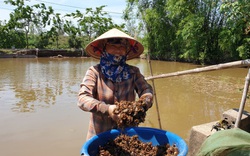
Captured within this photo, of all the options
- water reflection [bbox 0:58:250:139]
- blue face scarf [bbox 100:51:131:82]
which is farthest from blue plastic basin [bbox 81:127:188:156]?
water reflection [bbox 0:58:250:139]

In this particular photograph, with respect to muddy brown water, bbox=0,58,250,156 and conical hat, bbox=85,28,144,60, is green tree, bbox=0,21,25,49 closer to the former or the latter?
muddy brown water, bbox=0,58,250,156

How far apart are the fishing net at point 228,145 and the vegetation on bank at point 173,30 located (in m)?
12.9

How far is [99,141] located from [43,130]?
13.3 ft

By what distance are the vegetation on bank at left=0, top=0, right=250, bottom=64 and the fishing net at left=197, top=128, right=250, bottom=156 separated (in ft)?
42.4

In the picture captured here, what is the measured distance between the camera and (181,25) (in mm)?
19828

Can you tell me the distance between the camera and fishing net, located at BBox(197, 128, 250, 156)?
1.45 feet

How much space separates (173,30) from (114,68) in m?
21.3

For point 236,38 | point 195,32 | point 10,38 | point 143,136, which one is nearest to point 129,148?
point 143,136

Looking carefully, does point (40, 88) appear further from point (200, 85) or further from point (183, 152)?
point (183, 152)

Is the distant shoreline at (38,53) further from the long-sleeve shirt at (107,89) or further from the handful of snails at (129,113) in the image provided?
the handful of snails at (129,113)

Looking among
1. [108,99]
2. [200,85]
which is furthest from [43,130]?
[200,85]

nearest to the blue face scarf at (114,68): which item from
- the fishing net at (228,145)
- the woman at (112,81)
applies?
the woman at (112,81)

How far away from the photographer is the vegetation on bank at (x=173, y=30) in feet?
56.3

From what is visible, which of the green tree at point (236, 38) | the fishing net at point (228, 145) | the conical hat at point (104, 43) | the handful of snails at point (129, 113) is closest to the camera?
the fishing net at point (228, 145)
